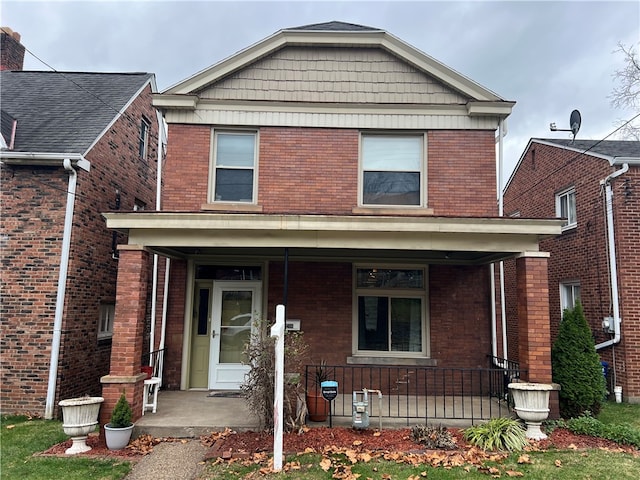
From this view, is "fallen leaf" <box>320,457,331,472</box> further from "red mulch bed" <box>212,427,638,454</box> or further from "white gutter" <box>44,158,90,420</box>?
"white gutter" <box>44,158,90,420</box>

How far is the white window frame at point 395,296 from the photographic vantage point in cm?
797

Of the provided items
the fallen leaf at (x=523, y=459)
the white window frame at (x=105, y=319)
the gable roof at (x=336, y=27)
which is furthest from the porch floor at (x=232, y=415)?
the gable roof at (x=336, y=27)

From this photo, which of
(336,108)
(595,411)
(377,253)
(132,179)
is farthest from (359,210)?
(132,179)

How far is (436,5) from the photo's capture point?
1101 cm

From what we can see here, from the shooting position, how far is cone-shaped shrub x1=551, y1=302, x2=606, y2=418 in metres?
6.14

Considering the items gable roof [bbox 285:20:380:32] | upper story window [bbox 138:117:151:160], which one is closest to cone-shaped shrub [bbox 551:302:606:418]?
gable roof [bbox 285:20:380:32]

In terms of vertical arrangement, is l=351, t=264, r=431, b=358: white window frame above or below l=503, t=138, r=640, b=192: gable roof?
below

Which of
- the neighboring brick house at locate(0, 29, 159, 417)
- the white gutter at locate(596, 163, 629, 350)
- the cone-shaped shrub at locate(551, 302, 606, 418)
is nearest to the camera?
the cone-shaped shrub at locate(551, 302, 606, 418)

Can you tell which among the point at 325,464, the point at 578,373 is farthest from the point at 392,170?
the point at 325,464

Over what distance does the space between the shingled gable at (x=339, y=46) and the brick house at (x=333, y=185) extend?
0.09 feet

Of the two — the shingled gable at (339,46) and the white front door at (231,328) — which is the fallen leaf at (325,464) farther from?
the shingled gable at (339,46)

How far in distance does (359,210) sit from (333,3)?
6.96 m

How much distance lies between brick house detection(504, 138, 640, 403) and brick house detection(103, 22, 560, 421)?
2.90 metres

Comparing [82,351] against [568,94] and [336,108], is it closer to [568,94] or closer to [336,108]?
[336,108]
